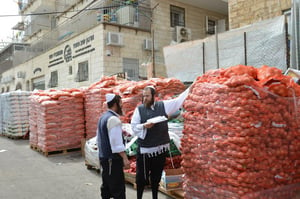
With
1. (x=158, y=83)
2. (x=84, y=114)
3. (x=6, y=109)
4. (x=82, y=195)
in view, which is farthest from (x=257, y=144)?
(x=6, y=109)

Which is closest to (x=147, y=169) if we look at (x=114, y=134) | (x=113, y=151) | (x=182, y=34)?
(x=113, y=151)

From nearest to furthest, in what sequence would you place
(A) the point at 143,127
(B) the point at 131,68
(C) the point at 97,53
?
(A) the point at 143,127, (C) the point at 97,53, (B) the point at 131,68

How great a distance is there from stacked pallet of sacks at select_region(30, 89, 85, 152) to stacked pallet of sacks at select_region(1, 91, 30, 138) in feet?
11.3

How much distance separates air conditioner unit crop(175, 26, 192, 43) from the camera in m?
17.9

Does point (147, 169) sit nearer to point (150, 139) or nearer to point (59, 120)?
point (150, 139)

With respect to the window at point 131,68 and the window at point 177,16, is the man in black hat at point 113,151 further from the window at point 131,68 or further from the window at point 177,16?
the window at point 177,16

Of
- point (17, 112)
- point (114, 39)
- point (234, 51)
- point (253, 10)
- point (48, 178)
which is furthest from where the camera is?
point (114, 39)

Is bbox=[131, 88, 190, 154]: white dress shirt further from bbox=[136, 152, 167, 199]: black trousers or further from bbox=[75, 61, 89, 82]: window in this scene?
bbox=[75, 61, 89, 82]: window

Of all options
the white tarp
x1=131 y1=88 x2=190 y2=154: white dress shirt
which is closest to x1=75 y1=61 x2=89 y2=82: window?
the white tarp

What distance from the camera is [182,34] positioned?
18062 millimetres

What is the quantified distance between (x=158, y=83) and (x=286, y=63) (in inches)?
133

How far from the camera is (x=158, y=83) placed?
7.02m

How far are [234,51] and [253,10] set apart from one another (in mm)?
1641

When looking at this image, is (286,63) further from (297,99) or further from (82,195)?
(82,195)
